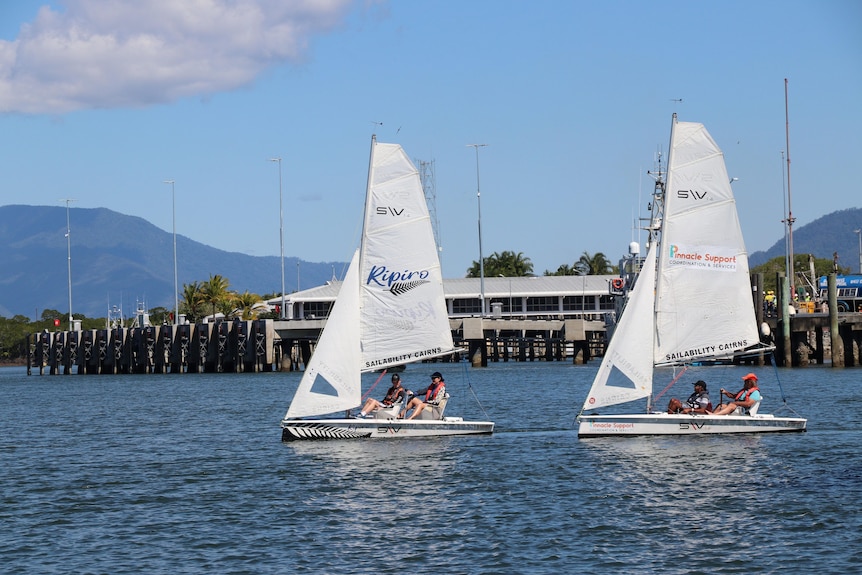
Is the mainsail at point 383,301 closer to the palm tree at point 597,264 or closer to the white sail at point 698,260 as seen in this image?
the white sail at point 698,260

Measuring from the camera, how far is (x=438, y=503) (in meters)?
26.4

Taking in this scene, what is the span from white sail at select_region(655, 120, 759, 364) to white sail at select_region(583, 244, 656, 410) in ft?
2.47

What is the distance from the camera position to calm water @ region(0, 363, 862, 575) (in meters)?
21.2

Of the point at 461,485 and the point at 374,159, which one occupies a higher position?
the point at 374,159

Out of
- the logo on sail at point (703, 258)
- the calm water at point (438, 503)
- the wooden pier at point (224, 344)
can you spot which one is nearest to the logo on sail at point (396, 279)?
the calm water at point (438, 503)

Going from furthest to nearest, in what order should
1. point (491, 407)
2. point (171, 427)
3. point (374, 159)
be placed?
point (491, 407) → point (171, 427) → point (374, 159)

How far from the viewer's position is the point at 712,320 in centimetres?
3603

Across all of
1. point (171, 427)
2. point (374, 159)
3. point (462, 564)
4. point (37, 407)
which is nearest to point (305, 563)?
point (462, 564)

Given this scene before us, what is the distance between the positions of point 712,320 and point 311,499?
14.5 metres

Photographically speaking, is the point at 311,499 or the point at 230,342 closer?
the point at 311,499

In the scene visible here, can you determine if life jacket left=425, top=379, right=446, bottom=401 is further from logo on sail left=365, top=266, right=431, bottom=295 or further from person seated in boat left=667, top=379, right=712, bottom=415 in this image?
person seated in boat left=667, top=379, right=712, bottom=415

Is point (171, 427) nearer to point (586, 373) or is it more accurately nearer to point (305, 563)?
point (305, 563)

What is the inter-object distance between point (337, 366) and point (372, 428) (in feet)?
6.47

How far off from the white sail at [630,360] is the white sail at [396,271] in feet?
14.5
